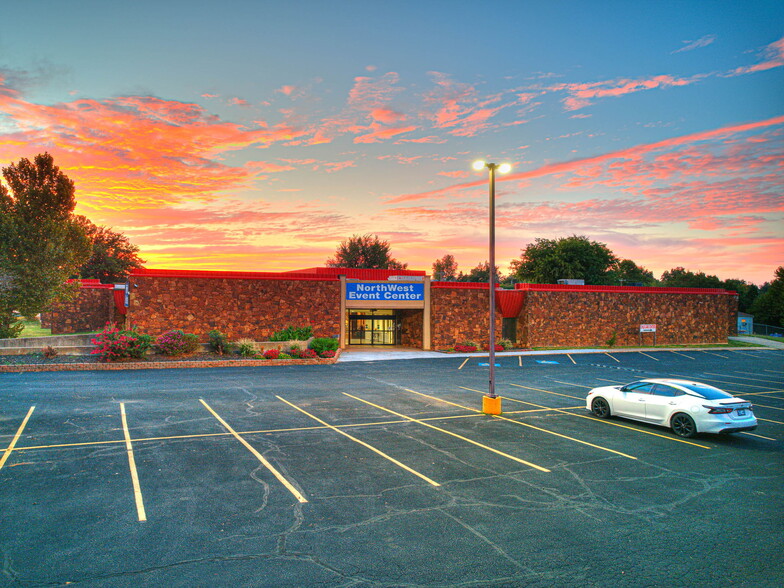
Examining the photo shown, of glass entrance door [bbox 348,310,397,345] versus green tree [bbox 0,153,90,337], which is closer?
green tree [bbox 0,153,90,337]

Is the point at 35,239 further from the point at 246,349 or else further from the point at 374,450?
the point at 374,450

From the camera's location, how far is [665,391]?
14523mm

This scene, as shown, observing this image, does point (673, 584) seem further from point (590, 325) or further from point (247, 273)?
point (590, 325)

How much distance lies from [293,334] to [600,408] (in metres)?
21.8

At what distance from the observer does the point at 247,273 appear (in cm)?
3531

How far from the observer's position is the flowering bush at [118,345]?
26.0 m

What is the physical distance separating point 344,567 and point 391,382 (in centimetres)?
1657

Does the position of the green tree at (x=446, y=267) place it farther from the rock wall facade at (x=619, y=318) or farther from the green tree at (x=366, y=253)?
the rock wall facade at (x=619, y=318)

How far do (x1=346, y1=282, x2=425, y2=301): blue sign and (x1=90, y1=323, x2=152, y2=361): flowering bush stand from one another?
15604 mm

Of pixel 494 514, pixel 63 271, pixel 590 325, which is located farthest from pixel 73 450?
pixel 590 325

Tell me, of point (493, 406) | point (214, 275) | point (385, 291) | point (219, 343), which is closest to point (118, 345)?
point (219, 343)

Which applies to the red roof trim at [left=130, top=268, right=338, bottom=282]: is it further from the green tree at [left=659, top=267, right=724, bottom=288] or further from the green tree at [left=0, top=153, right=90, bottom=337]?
the green tree at [left=659, top=267, right=724, bottom=288]

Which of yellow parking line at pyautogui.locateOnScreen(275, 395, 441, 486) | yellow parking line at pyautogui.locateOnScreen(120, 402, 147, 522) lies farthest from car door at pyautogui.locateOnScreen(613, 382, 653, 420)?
yellow parking line at pyautogui.locateOnScreen(120, 402, 147, 522)

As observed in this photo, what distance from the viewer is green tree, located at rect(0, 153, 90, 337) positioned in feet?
110
